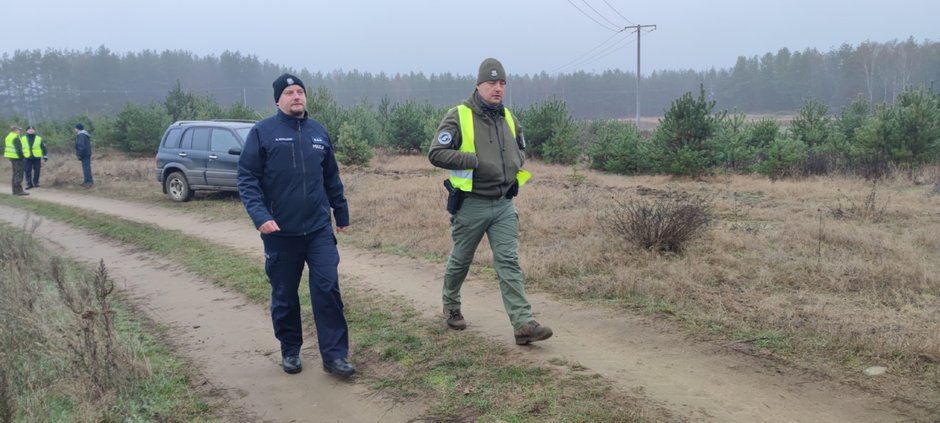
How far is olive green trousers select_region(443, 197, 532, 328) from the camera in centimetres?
458

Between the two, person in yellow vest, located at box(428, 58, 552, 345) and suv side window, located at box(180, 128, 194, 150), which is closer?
person in yellow vest, located at box(428, 58, 552, 345)

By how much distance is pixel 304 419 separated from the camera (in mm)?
3766

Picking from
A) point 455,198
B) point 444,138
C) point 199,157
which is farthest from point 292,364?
point 199,157

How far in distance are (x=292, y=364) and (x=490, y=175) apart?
1.86m

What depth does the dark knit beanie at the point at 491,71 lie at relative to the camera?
458 centimetres

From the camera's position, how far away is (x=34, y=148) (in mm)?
17953

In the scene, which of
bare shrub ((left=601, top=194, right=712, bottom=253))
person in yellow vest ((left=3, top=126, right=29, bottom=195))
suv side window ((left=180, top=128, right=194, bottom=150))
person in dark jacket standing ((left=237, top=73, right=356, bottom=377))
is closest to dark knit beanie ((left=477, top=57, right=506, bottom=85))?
person in dark jacket standing ((left=237, top=73, right=356, bottom=377))

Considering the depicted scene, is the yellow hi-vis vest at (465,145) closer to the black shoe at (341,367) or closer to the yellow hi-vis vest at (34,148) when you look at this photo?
the black shoe at (341,367)

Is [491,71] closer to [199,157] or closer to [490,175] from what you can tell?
[490,175]

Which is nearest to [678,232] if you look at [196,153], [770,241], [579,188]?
[770,241]

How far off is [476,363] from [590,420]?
109 cm

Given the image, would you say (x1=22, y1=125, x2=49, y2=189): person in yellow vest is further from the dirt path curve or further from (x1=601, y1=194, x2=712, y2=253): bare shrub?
(x1=601, y1=194, x2=712, y2=253): bare shrub

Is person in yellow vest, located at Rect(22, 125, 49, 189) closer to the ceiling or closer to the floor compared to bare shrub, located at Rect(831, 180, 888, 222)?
closer to the ceiling

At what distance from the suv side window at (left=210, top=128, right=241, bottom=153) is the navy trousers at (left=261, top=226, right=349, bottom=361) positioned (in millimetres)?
9918
